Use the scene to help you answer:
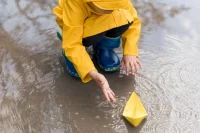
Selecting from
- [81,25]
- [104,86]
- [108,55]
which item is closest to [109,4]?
[81,25]

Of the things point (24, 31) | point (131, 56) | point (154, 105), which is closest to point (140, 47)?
point (131, 56)

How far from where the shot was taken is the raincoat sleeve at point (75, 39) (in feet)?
5.57

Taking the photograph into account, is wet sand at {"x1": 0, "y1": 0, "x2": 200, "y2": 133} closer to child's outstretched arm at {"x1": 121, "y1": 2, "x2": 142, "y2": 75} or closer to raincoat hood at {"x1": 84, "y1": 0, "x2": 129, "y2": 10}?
child's outstretched arm at {"x1": 121, "y1": 2, "x2": 142, "y2": 75}

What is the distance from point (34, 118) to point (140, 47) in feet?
2.79

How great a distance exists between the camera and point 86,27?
70.6 inches

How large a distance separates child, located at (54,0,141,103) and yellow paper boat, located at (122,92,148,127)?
14 cm

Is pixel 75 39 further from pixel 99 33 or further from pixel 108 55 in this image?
pixel 108 55

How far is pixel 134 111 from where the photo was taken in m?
1.71

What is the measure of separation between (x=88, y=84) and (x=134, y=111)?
0.34 m

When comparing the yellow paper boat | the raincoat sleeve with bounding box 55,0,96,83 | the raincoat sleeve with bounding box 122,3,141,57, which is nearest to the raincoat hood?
the raincoat sleeve with bounding box 55,0,96,83

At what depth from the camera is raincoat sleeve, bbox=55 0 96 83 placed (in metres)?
1.70

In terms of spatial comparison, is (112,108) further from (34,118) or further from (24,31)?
(24,31)

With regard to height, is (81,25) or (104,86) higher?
(81,25)

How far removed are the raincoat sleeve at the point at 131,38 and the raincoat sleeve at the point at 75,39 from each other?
27 centimetres
